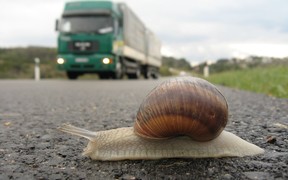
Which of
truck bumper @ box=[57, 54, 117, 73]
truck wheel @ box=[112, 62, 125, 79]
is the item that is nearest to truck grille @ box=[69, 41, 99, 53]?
truck bumper @ box=[57, 54, 117, 73]

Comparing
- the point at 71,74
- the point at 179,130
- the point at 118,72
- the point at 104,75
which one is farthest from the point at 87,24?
the point at 179,130

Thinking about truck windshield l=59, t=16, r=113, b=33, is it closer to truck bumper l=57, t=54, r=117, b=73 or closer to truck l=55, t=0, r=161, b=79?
truck l=55, t=0, r=161, b=79

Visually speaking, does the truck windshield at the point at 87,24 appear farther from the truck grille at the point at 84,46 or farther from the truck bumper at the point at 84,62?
the truck bumper at the point at 84,62

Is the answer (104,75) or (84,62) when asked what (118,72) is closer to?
(104,75)

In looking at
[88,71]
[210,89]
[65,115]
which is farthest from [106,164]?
[88,71]

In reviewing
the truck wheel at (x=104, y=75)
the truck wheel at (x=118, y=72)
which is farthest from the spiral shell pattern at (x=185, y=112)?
the truck wheel at (x=104, y=75)

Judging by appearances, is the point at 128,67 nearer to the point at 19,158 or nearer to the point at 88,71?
the point at 88,71

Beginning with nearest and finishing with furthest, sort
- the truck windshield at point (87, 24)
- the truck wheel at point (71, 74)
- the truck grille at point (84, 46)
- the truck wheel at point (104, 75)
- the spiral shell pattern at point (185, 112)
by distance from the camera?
1. the spiral shell pattern at point (185, 112)
2. the truck windshield at point (87, 24)
3. the truck grille at point (84, 46)
4. the truck wheel at point (71, 74)
5. the truck wheel at point (104, 75)
